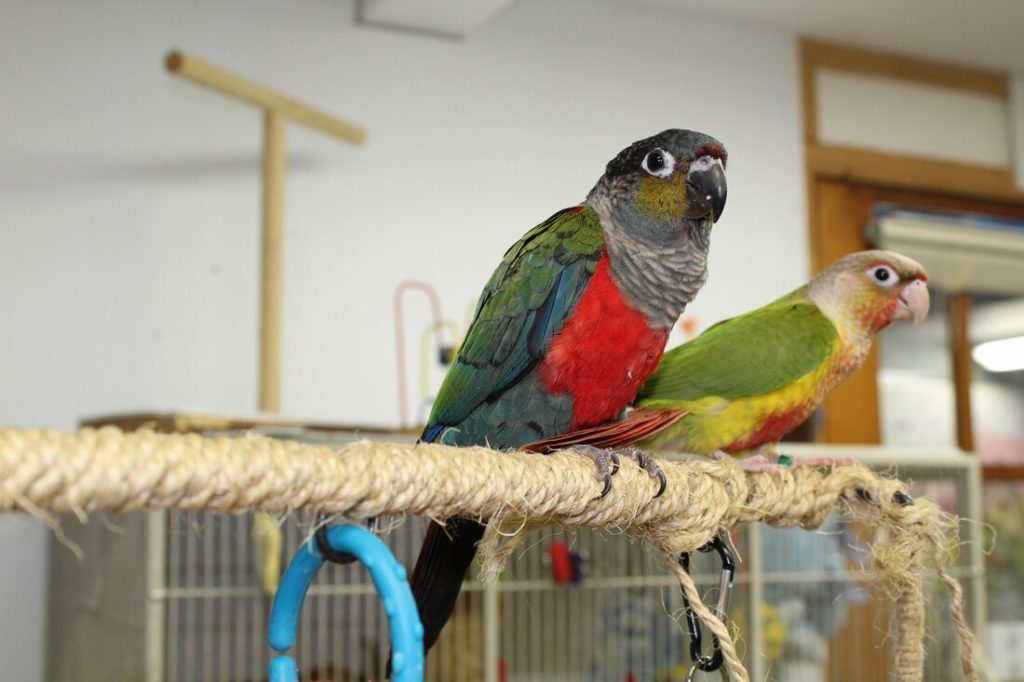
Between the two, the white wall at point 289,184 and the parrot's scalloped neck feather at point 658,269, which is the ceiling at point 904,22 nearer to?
the white wall at point 289,184

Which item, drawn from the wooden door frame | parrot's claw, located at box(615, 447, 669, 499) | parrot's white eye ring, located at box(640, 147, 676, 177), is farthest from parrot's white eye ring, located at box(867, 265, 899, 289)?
the wooden door frame

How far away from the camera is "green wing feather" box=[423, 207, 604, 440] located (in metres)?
0.85

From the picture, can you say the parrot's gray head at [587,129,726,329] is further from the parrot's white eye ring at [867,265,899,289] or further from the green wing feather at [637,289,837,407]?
the parrot's white eye ring at [867,265,899,289]

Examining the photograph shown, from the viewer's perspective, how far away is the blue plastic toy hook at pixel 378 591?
0.46 metres

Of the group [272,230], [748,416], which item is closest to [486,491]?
[748,416]

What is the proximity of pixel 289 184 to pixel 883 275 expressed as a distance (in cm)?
136

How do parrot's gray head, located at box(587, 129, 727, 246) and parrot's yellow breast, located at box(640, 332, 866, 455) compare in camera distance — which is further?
parrot's yellow breast, located at box(640, 332, 866, 455)

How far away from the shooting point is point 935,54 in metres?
2.64

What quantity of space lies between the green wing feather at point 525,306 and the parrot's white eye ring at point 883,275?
1.29ft

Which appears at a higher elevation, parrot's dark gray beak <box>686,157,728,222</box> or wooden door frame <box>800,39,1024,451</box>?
wooden door frame <box>800,39,1024,451</box>

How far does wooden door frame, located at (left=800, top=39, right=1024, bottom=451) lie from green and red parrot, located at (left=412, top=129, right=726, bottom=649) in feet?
5.52

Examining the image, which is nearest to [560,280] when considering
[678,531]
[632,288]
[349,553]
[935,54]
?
[632,288]

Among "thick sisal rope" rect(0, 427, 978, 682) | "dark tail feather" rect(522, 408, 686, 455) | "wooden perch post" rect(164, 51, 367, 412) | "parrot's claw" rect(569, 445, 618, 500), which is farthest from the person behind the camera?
"wooden perch post" rect(164, 51, 367, 412)

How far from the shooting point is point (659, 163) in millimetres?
813
